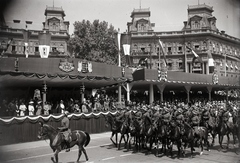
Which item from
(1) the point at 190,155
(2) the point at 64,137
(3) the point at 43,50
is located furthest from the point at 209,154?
(3) the point at 43,50

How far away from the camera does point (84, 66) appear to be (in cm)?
2067

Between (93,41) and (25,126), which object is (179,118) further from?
(93,41)

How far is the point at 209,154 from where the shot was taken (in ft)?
39.7

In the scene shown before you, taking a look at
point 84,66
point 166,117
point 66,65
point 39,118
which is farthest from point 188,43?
point 166,117

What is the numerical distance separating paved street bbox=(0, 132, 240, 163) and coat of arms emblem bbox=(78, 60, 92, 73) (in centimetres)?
729

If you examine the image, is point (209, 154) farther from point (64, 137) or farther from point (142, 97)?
point (142, 97)

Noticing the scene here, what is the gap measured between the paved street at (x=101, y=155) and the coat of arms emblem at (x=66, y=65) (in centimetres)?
661

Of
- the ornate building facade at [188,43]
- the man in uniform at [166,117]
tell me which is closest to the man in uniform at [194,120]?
the man in uniform at [166,117]

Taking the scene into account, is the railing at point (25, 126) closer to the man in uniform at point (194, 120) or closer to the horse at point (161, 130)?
the horse at point (161, 130)

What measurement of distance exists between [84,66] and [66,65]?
1.59 meters

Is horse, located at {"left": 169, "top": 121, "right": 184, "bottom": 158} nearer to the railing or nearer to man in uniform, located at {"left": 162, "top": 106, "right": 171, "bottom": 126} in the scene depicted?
man in uniform, located at {"left": 162, "top": 106, "right": 171, "bottom": 126}

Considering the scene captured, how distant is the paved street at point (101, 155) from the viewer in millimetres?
11109

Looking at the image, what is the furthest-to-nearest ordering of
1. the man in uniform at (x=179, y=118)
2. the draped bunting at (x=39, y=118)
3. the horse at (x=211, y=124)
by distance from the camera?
the draped bunting at (x=39, y=118)
the horse at (x=211, y=124)
the man in uniform at (x=179, y=118)

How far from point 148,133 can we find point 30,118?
27.0 feet
